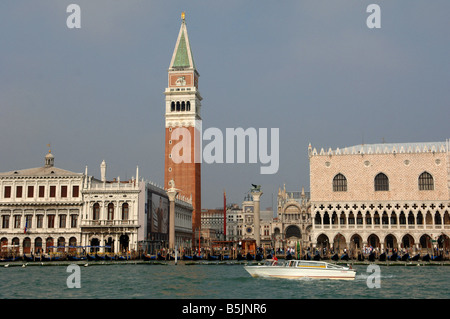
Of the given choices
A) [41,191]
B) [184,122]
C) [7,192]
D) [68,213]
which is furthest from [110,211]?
[184,122]

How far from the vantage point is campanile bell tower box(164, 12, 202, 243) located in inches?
3056

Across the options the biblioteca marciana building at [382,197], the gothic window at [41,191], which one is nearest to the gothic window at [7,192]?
the gothic window at [41,191]

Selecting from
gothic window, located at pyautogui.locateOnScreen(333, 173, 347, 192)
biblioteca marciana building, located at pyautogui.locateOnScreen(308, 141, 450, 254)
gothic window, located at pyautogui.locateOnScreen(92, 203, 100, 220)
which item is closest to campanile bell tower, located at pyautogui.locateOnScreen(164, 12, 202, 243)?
gothic window, located at pyautogui.locateOnScreen(92, 203, 100, 220)

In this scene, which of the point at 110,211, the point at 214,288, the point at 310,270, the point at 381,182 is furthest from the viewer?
the point at 381,182

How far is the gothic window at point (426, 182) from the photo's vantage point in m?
58.8

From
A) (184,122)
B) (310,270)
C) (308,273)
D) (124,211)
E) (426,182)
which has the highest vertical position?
(184,122)

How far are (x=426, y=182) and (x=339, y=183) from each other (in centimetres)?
956

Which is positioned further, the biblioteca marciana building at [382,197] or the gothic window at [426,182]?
the gothic window at [426,182]

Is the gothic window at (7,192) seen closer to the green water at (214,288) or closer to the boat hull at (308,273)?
the green water at (214,288)

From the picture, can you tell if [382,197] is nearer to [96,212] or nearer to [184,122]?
[96,212]

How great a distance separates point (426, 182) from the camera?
5894 cm

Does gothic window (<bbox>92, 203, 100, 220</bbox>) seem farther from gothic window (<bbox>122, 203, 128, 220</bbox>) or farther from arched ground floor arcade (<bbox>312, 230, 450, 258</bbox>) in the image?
arched ground floor arcade (<bbox>312, 230, 450, 258</bbox>)

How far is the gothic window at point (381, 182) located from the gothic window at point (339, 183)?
3.58m
